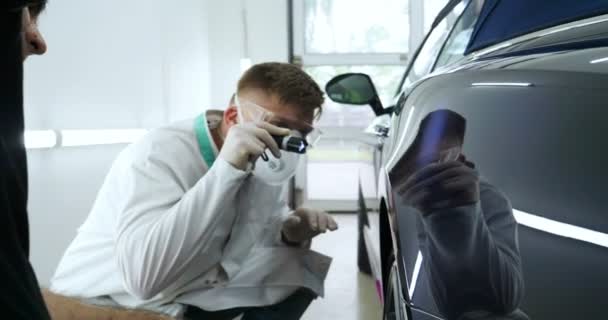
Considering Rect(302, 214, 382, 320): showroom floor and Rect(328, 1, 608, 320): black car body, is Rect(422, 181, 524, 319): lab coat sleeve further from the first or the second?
Rect(302, 214, 382, 320): showroom floor

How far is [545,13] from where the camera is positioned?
1.14m

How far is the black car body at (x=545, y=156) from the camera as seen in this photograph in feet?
1.81

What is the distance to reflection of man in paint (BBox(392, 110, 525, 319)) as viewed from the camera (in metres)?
0.63

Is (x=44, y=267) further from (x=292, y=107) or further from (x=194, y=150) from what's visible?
(x=292, y=107)

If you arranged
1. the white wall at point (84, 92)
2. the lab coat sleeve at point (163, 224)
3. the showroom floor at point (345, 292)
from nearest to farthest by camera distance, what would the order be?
1. the lab coat sleeve at point (163, 224)
2. the white wall at point (84, 92)
3. the showroom floor at point (345, 292)

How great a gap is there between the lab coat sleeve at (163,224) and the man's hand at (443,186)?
601 mm

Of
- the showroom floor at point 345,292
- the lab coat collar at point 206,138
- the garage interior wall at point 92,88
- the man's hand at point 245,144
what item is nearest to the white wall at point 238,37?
the garage interior wall at point 92,88

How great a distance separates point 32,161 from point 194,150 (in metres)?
0.91

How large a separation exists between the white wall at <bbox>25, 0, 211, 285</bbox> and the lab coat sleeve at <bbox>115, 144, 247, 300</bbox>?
930 millimetres

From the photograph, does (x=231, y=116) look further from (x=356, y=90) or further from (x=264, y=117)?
(x=356, y=90)

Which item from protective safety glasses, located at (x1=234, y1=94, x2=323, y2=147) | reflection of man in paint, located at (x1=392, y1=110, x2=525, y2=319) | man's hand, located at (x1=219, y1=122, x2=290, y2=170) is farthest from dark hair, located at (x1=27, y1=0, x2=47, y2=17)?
protective safety glasses, located at (x1=234, y1=94, x2=323, y2=147)

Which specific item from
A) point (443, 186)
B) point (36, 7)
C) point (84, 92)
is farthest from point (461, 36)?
point (84, 92)

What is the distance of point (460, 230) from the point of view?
691mm

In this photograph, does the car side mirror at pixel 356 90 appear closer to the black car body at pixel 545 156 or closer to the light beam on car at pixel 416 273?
the black car body at pixel 545 156
